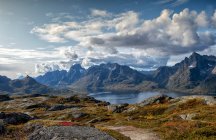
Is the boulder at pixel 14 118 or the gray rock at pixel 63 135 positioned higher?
the gray rock at pixel 63 135

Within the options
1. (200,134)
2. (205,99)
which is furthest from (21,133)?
(205,99)

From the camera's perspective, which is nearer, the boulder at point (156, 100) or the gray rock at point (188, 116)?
the gray rock at point (188, 116)

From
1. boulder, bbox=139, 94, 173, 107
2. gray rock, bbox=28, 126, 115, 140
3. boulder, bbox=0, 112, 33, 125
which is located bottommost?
boulder, bbox=139, 94, 173, 107

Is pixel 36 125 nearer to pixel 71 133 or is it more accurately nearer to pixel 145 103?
pixel 71 133

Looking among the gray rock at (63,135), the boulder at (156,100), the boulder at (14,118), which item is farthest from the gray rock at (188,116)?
the boulder at (156,100)

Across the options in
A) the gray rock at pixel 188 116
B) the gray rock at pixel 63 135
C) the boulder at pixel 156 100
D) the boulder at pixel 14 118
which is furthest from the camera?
the boulder at pixel 156 100

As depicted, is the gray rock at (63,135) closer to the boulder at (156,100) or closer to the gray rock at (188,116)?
the gray rock at (188,116)

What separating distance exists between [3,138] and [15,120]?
70.0 feet

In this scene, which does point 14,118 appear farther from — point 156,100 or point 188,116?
point 156,100

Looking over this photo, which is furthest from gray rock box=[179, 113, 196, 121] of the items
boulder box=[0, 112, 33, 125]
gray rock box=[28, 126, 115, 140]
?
boulder box=[0, 112, 33, 125]

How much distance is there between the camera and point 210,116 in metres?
56.6

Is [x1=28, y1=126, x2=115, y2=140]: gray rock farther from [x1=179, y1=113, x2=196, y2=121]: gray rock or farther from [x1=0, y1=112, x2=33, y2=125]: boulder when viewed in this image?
[x1=179, y1=113, x2=196, y2=121]: gray rock

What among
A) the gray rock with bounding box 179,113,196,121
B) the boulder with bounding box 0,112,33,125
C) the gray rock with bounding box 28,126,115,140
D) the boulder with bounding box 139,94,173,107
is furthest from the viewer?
the boulder with bounding box 139,94,173,107

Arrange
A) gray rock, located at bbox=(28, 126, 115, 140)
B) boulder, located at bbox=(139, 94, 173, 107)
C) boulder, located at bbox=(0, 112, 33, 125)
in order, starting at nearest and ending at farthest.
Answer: gray rock, located at bbox=(28, 126, 115, 140) < boulder, located at bbox=(0, 112, 33, 125) < boulder, located at bbox=(139, 94, 173, 107)
